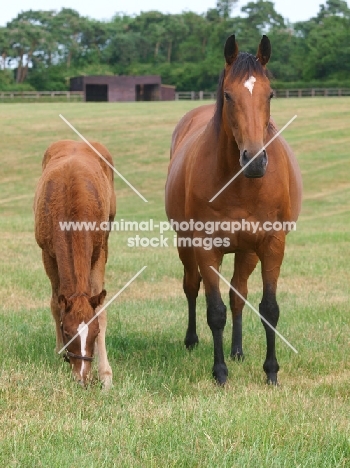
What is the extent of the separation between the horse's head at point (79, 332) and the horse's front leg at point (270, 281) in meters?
1.42

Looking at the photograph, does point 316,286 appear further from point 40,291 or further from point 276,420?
point 276,420

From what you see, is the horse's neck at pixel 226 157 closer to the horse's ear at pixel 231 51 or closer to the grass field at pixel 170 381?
the horse's ear at pixel 231 51

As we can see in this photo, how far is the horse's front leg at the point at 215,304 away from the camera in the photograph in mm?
5730

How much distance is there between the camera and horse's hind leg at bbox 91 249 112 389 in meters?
5.48

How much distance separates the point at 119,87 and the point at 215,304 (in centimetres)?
6456

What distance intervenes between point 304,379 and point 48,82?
73266mm

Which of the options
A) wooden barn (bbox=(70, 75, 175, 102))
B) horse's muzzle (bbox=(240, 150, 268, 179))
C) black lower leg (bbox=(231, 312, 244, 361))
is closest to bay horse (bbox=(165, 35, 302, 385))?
horse's muzzle (bbox=(240, 150, 268, 179))

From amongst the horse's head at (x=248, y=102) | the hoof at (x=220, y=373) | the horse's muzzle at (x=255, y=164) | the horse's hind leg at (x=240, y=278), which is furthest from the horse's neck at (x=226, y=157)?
the hoof at (x=220, y=373)

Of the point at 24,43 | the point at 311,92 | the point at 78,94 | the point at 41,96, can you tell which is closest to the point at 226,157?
the point at 311,92

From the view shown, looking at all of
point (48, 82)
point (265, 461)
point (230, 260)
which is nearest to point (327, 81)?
point (48, 82)

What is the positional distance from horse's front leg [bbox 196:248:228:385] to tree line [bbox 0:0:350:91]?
62.7m

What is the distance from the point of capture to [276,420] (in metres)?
4.11

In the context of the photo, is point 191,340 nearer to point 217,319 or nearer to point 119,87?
point 217,319

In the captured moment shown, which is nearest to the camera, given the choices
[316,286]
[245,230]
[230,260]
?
[245,230]
